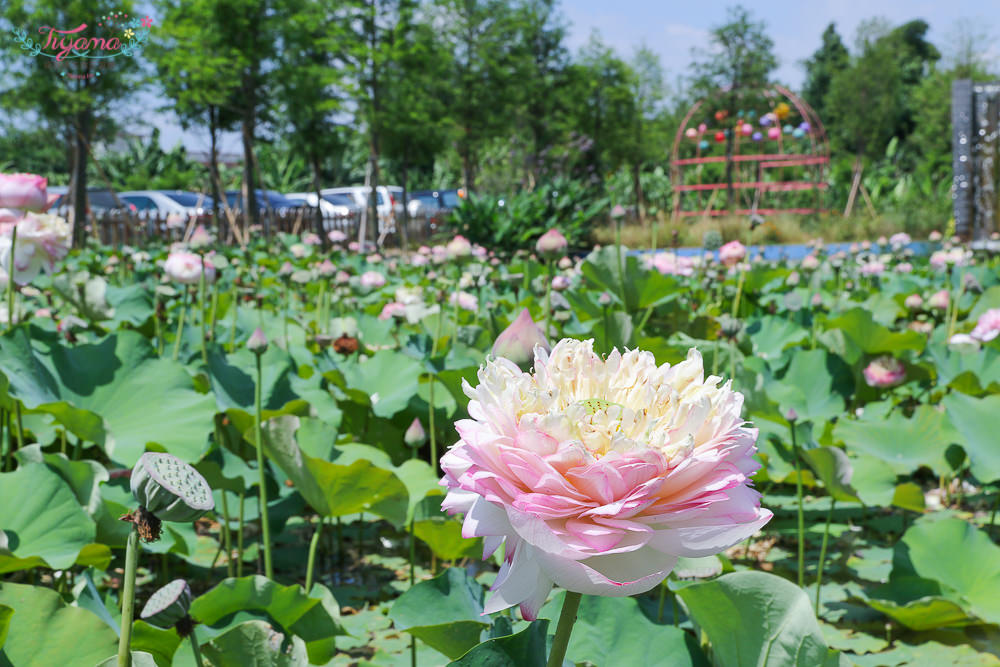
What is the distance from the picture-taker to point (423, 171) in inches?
1036

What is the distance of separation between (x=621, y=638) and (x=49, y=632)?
47 cm

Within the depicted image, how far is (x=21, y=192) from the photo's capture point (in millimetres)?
1167

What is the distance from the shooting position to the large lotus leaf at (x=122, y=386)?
1276 mm

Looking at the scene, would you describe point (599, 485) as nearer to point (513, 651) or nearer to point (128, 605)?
point (513, 651)

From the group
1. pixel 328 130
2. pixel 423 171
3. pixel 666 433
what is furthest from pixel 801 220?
pixel 423 171

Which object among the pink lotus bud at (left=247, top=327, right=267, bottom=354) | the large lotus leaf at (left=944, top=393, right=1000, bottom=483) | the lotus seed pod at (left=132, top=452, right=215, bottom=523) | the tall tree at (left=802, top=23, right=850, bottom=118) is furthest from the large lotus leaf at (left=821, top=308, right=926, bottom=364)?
the tall tree at (left=802, top=23, right=850, bottom=118)

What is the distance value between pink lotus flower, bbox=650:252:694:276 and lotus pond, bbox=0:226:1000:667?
0.60 m

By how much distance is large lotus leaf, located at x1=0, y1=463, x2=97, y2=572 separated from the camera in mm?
920

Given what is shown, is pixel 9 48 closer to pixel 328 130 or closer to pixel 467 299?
pixel 328 130

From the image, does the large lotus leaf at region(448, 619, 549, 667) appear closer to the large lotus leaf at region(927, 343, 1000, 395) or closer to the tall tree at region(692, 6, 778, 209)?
the large lotus leaf at region(927, 343, 1000, 395)

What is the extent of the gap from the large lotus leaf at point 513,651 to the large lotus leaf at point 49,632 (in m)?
0.37

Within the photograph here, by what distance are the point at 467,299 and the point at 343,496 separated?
63.5 inches

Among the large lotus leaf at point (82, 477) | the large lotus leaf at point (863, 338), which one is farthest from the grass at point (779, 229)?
the large lotus leaf at point (82, 477)

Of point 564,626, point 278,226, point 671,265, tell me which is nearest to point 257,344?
point 564,626
